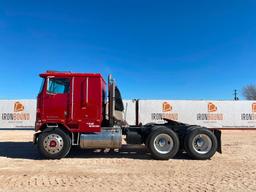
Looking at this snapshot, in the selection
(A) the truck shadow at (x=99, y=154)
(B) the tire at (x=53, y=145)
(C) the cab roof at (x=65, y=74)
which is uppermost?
(C) the cab roof at (x=65, y=74)

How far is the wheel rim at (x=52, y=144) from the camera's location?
33.4ft

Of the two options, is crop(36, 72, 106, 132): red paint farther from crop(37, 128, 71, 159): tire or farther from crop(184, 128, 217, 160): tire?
crop(184, 128, 217, 160): tire

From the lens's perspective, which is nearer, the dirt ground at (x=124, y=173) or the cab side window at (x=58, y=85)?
the dirt ground at (x=124, y=173)

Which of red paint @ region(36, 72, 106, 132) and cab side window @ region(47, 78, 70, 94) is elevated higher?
cab side window @ region(47, 78, 70, 94)

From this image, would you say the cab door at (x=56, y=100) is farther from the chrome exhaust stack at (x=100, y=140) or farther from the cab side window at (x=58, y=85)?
the chrome exhaust stack at (x=100, y=140)

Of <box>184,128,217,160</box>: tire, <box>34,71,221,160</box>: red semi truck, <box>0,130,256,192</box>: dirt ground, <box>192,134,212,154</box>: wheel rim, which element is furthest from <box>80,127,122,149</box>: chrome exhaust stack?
<box>192,134,212,154</box>: wheel rim

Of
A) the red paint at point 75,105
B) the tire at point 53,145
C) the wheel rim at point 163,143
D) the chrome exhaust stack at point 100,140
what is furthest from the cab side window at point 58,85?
the wheel rim at point 163,143

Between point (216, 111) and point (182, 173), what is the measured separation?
2176 centimetres

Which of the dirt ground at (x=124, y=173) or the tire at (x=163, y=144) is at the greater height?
the tire at (x=163, y=144)

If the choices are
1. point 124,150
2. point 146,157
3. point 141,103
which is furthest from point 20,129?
point 146,157

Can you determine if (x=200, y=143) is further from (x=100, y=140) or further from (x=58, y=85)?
(x=58, y=85)

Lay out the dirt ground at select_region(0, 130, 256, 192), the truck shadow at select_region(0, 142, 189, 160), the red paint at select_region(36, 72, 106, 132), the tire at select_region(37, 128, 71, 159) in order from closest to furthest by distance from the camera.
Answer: the dirt ground at select_region(0, 130, 256, 192), the tire at select_region(37, 128, 71, 159), the red paint at select_region(36, 72, 106, 132), the truck shadow at select_region(0, 142, 189, 160)

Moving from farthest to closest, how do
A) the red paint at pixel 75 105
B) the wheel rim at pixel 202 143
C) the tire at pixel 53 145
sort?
1. the red paint at pixel 75 105
2. the wheel rim at pixel 202 143
3. the tire at pixel 53 145

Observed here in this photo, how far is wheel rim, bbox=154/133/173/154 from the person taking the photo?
1031 cm
